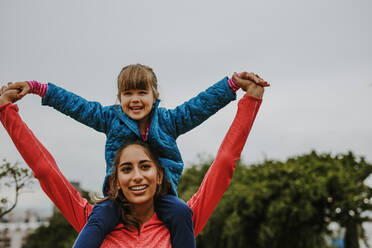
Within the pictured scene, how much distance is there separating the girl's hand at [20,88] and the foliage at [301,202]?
16.9 metres

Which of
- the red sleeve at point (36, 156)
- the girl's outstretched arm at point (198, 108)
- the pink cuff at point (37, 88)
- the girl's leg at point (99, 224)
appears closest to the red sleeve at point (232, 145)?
the girl's outstretched arm at point (198, 108)

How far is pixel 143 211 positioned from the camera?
9.38ft

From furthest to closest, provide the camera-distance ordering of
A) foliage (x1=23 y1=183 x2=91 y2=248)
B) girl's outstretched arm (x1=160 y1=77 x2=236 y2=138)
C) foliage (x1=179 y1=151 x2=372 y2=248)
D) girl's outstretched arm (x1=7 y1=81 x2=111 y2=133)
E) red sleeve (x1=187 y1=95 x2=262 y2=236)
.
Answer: foliage (x1=23 y1=183 x2=91 y2=248), foliage (x1=179 y1=151 x2=372 y2=248), girl's outstretched arm (x1=7 y1=81 x2=111 y2=133), girl's outstretched arm (x1=160 y1=77 x2=236 y2=138), red sleeve (x1=187 y1=95 x2=262 y2=236)

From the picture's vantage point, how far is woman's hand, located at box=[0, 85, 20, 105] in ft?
8.93

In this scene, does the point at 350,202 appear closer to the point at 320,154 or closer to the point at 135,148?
the point at 320,154

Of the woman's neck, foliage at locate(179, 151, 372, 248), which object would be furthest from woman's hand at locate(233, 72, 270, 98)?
foliage at locate(179, 151, 372, 248)

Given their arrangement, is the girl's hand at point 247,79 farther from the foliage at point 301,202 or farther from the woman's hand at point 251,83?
the foliage at point 301,202

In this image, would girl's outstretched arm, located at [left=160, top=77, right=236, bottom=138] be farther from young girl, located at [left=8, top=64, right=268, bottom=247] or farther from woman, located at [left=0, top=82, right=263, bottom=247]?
woman, located at [left=0, top=82, right=263, bottom=247]

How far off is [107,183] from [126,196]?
0.25 meters

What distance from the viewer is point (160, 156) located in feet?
9.69

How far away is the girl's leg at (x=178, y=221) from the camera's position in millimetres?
2588

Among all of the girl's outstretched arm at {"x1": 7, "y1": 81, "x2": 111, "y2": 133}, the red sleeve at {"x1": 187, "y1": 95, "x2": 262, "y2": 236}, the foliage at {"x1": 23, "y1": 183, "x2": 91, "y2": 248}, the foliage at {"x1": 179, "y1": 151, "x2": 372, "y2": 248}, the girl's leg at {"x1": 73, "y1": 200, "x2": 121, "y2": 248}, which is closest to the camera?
the girl's leg at {"x1": 73, "y1": 200, "x2": 121, "y2": 248}

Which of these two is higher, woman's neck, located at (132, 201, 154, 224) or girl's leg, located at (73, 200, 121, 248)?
woman's neck, located at (132, 201, 154, 224)

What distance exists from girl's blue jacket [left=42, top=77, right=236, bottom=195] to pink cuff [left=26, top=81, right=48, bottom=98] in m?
0.03
